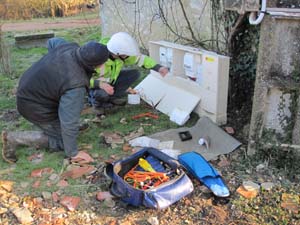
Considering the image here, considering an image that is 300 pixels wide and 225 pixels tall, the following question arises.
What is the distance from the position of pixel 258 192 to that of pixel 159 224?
0.89 m

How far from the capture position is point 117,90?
5027 mm

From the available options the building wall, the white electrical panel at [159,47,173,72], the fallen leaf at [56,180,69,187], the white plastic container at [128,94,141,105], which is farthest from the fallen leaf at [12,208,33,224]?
the building wall

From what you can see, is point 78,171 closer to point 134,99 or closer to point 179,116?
point 179,116

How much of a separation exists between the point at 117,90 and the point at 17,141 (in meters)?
1.50

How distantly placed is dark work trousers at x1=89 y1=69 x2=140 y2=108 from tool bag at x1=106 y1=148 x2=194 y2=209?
1590 mm

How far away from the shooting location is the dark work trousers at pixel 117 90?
4809 millimetres

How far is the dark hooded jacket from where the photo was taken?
361 centimetres

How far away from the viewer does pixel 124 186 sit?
120 inches

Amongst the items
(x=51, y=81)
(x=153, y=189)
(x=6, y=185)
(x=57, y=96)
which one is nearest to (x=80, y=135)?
(x=57, y=96)

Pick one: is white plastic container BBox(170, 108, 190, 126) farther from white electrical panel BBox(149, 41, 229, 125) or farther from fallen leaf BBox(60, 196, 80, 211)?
fallen leaf BBox(60, 196, 80, 211)

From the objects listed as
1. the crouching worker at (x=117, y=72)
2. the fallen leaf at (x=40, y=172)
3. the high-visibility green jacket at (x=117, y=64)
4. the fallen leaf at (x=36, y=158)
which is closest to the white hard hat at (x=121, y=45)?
the crouching worker at (x=117, y=72)

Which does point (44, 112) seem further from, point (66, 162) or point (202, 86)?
point (202, 86)

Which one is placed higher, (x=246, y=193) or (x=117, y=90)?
(x=117, y=90)

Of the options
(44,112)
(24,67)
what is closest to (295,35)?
(44,112)
